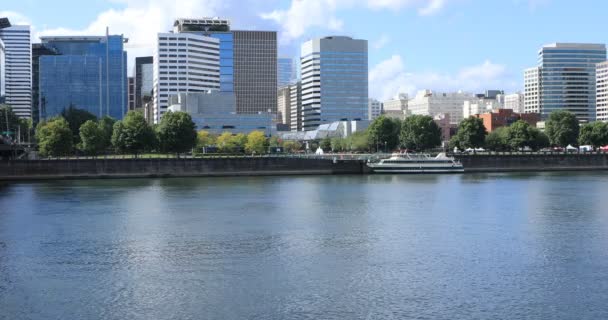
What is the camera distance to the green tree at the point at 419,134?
490 feet

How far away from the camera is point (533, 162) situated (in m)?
119

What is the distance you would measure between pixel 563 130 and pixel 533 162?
36.5 metres

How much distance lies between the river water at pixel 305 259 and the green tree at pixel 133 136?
59.9 m

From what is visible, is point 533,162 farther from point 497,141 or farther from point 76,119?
point 76,119

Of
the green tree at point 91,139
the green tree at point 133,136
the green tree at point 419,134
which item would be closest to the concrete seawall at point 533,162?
the green tree at point 419,134

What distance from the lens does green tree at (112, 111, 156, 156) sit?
12162cm

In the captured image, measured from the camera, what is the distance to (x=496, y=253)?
35219mm

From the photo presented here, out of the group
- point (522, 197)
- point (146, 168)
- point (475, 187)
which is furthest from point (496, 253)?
point (146, 168)

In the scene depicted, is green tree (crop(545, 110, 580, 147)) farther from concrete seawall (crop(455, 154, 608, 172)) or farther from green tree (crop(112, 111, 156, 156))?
green tree (crop(112, 111, 156, 156))

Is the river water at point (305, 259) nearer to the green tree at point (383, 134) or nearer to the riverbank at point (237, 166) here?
the riverbank at point (237, 166)

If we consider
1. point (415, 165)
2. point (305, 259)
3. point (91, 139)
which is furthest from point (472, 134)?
point (305, 259)

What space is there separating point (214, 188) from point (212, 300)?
5256cm

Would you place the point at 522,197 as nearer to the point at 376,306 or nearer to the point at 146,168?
the point at 376,306

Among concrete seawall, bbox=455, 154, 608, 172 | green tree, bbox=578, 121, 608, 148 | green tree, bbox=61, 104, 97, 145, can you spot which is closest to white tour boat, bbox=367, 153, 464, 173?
concrete seawall, bbox=455, 154, 608, 172
